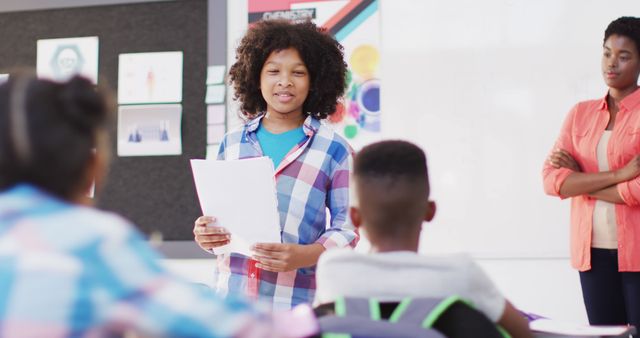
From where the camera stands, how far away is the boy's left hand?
1.54 meters

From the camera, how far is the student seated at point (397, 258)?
1.01 metres

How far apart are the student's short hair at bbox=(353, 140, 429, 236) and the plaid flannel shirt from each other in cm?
47

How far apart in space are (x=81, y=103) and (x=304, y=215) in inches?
38.6

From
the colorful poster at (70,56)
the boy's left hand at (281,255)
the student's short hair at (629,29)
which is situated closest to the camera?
the boy's left hand at (281,255)

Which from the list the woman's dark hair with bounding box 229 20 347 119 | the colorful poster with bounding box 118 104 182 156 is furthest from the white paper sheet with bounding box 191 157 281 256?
the colorful poster with bounding box 118 104 182 156

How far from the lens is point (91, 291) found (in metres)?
0.67

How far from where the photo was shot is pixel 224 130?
3377 millimetres

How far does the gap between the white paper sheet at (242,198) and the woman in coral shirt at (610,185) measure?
1.09 m

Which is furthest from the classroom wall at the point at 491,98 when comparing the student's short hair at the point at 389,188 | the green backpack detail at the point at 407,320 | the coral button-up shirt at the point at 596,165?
the green backpack detail at the point at 407,320

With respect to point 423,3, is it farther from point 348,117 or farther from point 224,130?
point 224,130

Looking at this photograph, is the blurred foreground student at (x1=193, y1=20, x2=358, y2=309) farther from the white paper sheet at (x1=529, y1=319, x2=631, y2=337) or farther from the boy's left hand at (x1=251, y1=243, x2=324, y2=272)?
the white paper sheet at (x1=529, y1=319, x2=631, y2=337)

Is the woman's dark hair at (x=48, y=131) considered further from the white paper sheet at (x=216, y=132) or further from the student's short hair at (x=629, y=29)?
the white paper sheet at (x=216, y=132)

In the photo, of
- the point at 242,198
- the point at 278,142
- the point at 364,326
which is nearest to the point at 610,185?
the point at 278,142

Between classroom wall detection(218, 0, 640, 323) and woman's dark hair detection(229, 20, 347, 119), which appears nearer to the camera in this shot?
woman's dark hair detection(229, 20, 347, 119)
